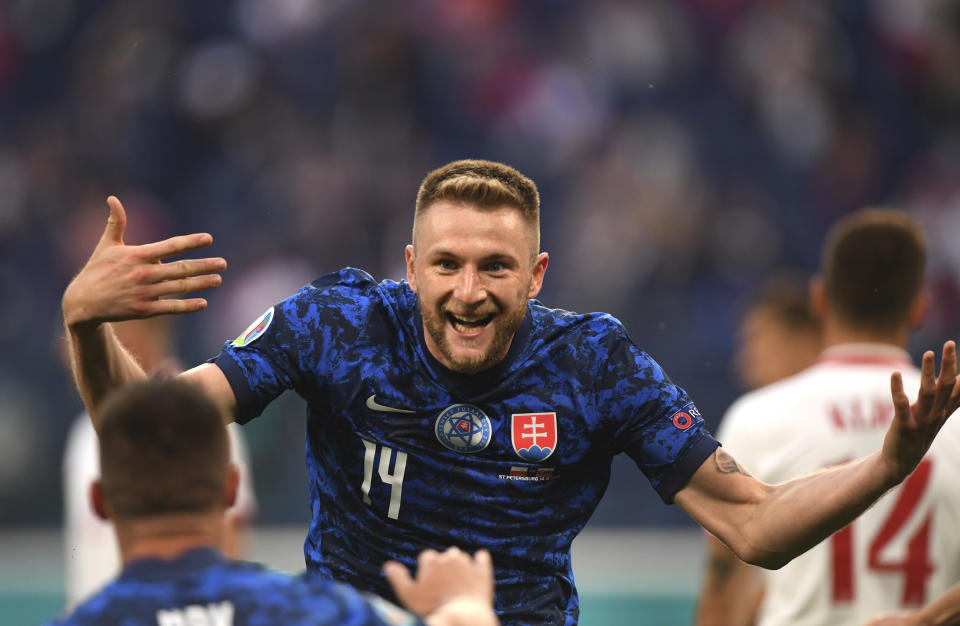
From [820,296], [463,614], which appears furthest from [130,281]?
[820,296]

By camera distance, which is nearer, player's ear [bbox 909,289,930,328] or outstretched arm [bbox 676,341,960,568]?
outstretched arm [bbox 676,341,960,568]

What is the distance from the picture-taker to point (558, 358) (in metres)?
4.22

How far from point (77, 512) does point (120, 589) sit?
4533mm

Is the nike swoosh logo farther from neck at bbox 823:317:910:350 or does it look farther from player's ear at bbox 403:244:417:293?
neck at bbox 823:317:910:350

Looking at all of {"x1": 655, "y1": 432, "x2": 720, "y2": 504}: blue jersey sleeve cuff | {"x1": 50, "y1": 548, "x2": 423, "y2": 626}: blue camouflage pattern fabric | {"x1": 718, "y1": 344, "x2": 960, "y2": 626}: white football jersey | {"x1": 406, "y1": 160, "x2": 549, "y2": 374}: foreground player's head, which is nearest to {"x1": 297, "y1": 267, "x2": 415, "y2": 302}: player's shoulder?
{"x1": 406, "y1": 160, "x2": 549, "y2": 374}: foreground player's head

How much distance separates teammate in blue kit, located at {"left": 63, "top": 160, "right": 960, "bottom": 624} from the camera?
407cm

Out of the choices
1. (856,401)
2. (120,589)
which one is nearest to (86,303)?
(120,589)

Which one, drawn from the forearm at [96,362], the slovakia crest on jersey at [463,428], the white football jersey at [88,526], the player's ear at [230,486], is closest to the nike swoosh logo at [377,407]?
the slovakia crest on jersey at [463,428]

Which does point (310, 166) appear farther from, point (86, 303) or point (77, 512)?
point (86, 303)

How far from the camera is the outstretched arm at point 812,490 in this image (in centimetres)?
369

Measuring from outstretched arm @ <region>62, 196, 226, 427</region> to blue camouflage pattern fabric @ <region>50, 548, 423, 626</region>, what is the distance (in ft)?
3.55

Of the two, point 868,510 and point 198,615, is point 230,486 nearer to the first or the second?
point 198,615

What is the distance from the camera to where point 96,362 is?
382 centimetres

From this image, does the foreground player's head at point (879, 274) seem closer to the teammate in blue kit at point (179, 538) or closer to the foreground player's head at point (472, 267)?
the foreground player's head at point (472, 267)
